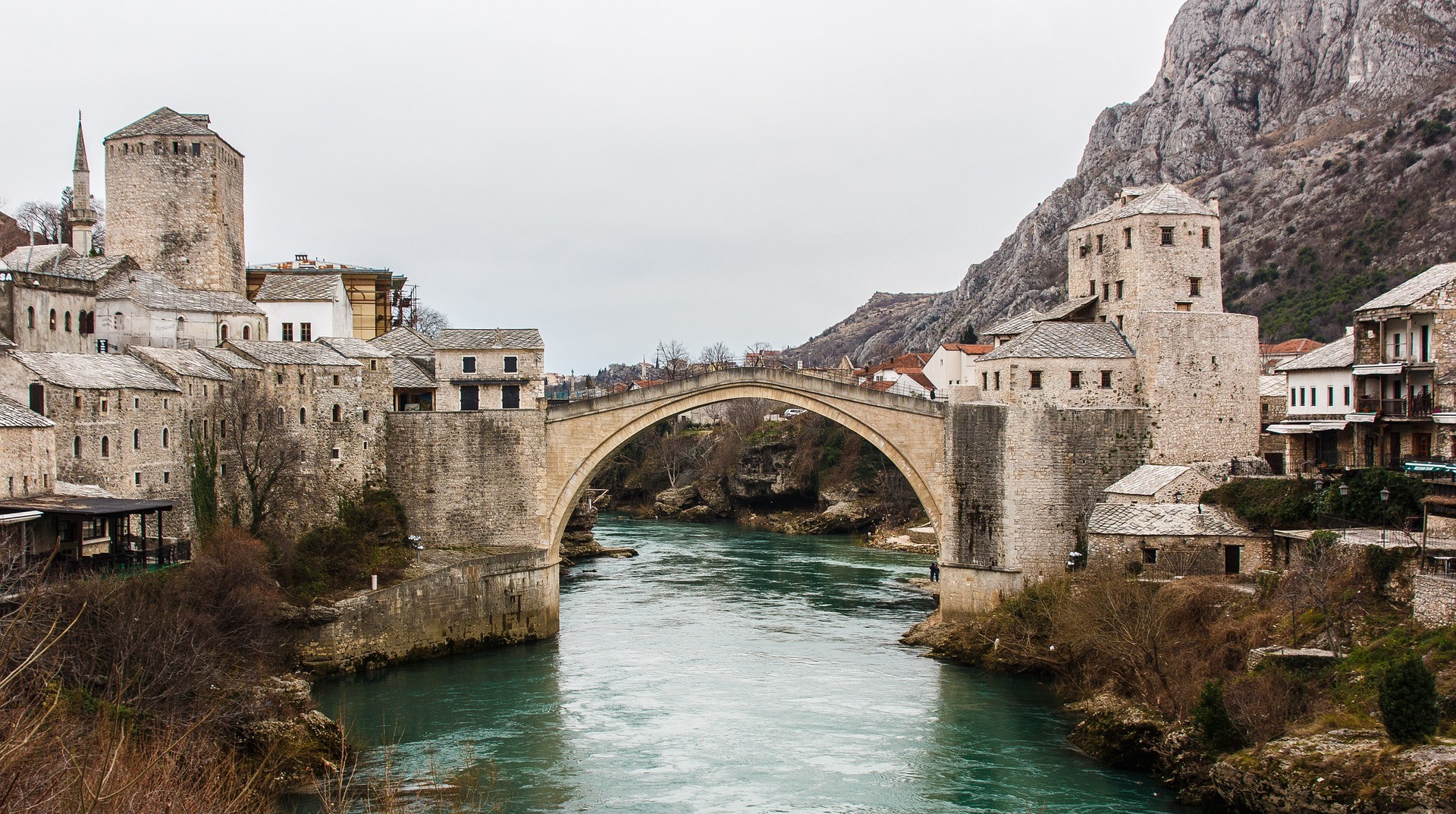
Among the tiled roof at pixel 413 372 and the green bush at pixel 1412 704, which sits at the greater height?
the tiled roof at pixel 413 372

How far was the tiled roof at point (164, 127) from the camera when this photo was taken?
131 feet

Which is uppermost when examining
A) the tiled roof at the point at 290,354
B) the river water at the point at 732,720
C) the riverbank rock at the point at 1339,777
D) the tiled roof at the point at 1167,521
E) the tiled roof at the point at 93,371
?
the tiled roof at the point at 290,354

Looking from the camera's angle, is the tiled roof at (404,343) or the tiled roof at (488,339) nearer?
the tiled roof at (488,339)

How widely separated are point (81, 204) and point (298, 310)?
8042 millimetres

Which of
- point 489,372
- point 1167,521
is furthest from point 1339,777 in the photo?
point 489,372

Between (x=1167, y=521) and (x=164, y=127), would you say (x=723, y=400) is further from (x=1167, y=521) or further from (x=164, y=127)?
(x=164, y=127)

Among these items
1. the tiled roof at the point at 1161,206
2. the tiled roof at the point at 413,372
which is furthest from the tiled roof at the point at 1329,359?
the tiled roof at the point at 413,372

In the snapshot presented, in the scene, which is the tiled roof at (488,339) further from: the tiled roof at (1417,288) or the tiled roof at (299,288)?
the tiled roof at (1417,288)

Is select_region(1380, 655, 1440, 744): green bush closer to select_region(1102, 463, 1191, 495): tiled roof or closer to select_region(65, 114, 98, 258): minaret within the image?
select_region(1102, 463, 1191, 495): tiled roof

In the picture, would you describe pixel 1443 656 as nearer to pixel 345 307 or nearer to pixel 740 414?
pixel 345 307

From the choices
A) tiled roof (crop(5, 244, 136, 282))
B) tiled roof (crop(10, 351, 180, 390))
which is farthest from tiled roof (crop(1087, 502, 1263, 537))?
tiled roof (crop(5, 244, 136, 282))

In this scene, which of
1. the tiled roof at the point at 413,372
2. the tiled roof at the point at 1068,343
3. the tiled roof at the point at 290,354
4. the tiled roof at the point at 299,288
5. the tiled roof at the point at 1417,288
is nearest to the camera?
the tiled roof at the point at 1417,288

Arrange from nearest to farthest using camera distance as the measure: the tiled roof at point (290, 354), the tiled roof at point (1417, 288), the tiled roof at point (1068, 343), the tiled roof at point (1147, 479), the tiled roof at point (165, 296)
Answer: the tiled roof at point (1417, 288) → the tiled roof at point (1147, 479) → the tiled roof at point (1068, 343) → the tiled roof at point (290, 354) → the tiled roof at point (165, 296)

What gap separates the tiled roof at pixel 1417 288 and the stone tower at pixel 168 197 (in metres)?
33.8
